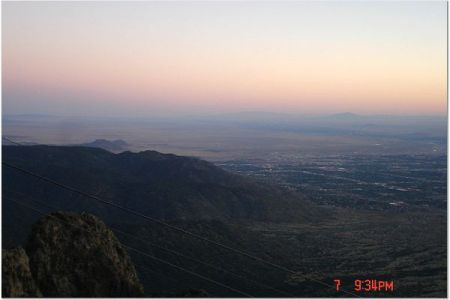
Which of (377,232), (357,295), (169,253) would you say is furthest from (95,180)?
(357,295)
